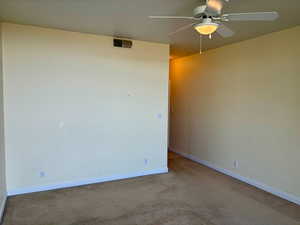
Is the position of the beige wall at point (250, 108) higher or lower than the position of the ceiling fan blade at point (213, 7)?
lower

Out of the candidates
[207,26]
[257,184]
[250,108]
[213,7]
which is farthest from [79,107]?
[257,184]

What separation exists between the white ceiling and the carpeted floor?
8.62 ft

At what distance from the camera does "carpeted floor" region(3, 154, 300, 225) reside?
8.96ft

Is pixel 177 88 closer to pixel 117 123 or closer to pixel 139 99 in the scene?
pixel 139 99

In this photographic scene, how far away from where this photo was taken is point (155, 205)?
10.2 ft

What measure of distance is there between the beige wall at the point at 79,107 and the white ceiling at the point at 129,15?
350 mm

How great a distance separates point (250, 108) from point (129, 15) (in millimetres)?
2659

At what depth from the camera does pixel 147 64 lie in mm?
4293

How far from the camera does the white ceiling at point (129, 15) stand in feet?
8.13

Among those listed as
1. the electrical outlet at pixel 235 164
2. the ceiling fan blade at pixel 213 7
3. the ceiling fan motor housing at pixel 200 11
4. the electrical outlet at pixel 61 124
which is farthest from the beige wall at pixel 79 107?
the ceiling fan blade at pixel 213 7

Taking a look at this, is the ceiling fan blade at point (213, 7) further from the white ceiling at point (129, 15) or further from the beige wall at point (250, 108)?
the beige wall at point (250, 108)

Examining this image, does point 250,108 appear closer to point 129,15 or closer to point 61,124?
point 129,15

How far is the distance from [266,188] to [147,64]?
3.10m

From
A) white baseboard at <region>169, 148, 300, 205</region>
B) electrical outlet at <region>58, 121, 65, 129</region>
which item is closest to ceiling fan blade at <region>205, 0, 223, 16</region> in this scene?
electrical outlet at <region>58, 121, 65, 129</region>
